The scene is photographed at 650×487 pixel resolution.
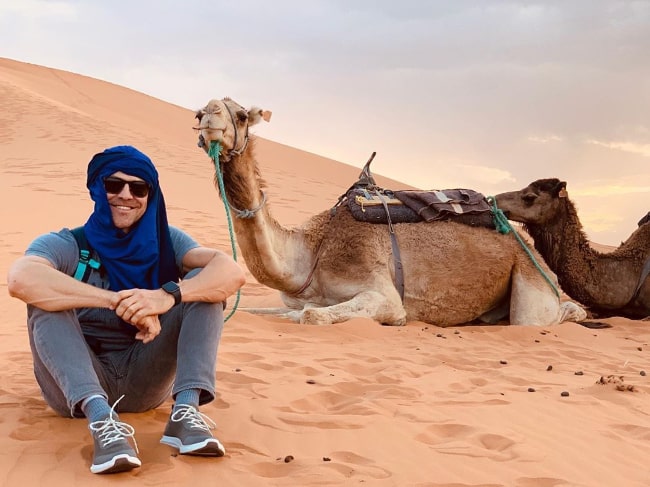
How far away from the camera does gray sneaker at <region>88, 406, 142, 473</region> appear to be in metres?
3.02

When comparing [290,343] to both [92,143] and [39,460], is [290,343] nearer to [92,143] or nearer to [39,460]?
[39,460]

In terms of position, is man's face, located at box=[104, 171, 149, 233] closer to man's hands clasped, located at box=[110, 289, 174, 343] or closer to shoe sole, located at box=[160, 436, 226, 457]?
man's hands clasped, located at box=[110, 289, 174, 343]

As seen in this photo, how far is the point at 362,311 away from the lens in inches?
273

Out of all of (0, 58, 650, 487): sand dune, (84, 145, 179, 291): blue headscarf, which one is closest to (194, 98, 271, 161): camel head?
(0, 58, 650, 487): sand dune

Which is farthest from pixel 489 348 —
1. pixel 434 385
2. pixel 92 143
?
pixel 92 143

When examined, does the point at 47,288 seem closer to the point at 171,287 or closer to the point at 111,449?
the point at 171,287

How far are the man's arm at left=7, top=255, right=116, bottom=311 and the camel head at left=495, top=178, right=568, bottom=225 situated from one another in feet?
18.4

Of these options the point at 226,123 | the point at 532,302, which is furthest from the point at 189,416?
the point at 532,302

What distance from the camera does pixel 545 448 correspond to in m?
3.62

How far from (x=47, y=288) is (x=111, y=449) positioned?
74cm

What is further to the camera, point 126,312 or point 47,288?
point 126,312

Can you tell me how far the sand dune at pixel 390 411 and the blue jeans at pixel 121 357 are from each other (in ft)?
0.58

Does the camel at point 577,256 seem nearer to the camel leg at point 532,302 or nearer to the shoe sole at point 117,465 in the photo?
the camel leg at point 532,302

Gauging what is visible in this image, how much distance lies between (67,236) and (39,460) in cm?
103
